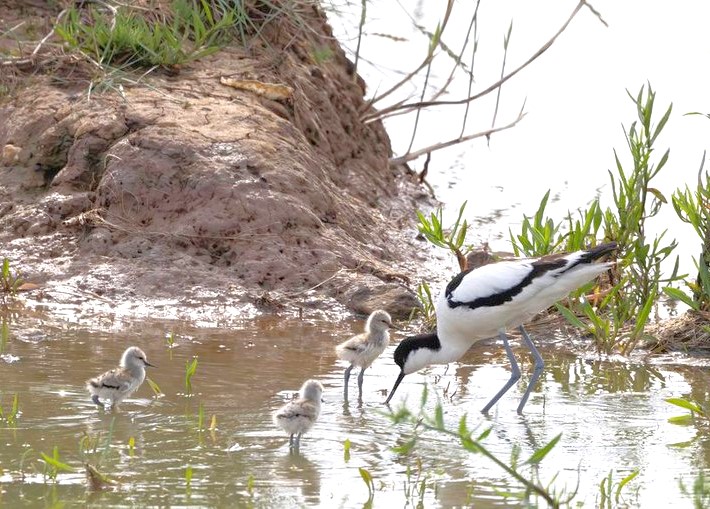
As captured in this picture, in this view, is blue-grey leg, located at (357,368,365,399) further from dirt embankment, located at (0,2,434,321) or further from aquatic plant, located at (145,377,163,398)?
dirt embankment, located at (0,2,434,321)

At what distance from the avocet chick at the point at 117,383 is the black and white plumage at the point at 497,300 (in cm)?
142

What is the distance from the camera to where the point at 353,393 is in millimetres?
7434

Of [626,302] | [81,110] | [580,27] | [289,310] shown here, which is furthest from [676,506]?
[580,27]

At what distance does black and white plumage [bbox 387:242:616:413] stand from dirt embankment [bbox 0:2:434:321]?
155cm

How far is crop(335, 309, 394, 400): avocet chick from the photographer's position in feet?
24.0

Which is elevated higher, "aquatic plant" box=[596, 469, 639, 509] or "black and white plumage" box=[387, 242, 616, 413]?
"black and white plumage" box=[387, 242, 616, 413]

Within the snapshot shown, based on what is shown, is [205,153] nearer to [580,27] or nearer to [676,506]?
[676,506]

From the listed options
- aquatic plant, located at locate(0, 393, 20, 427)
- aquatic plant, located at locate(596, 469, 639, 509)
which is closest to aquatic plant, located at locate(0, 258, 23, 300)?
aquatic plant, located at locate(0, 393, 20, 427)

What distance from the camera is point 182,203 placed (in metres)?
9.62

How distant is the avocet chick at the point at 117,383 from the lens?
21.2 feet

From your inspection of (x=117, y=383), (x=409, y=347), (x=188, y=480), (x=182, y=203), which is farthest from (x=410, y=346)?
(x=182, y=203)

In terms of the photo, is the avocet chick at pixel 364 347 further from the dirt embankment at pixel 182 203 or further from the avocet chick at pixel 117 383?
the dirt embankment at pixel 182 203

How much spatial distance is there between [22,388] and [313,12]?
589cm

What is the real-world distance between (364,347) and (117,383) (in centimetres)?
148
